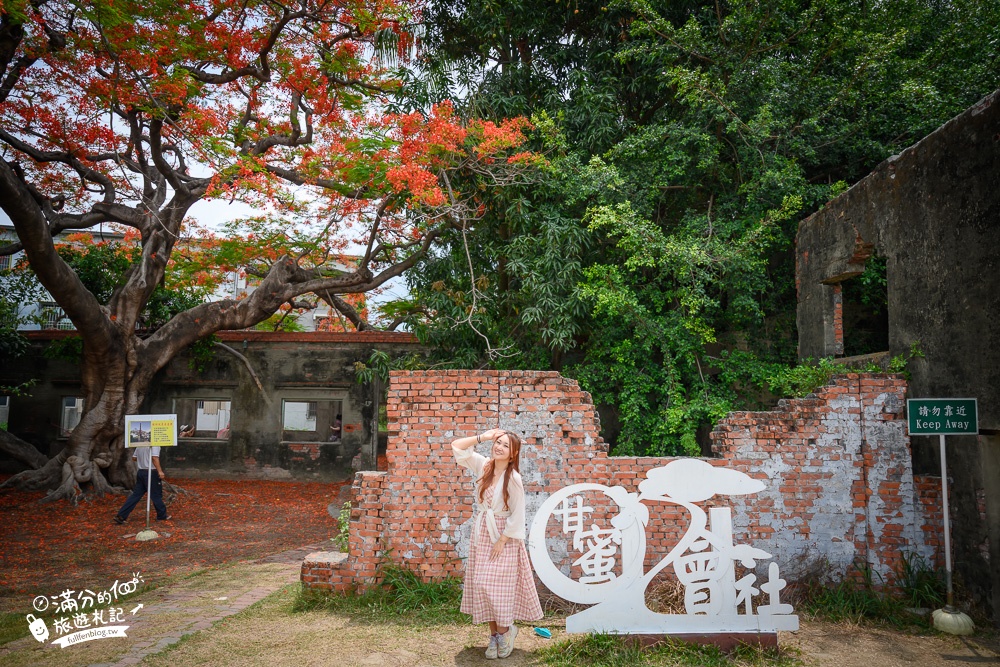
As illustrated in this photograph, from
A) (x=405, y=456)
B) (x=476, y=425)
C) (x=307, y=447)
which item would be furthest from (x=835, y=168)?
(x=307, y=447)

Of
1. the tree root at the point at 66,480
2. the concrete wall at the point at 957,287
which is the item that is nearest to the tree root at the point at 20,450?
the tree root at the point at 66,480

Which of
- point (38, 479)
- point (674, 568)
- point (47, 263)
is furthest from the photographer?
point (38, 479)

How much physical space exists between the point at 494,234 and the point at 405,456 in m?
4.74

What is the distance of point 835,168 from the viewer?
30.8ft

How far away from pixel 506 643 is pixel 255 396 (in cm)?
1124

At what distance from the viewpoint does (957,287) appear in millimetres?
5699

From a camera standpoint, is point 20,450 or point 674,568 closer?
point 674,568

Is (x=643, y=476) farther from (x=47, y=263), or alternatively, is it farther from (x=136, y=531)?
(x=47, y=263)

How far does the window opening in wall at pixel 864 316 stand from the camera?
873cm

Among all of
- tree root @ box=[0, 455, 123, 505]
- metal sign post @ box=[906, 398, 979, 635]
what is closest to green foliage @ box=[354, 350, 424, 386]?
tree root @ box=[0, 455, 123, 505]

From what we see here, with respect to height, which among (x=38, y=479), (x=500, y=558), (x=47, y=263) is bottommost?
(x=38, y=479)

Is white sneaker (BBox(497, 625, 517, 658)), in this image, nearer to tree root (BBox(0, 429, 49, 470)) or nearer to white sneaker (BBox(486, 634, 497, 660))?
white sneaker (BBox(486, 634, 497, 660))

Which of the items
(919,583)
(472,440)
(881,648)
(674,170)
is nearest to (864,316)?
(674,170)

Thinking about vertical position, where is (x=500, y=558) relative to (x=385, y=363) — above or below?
below
